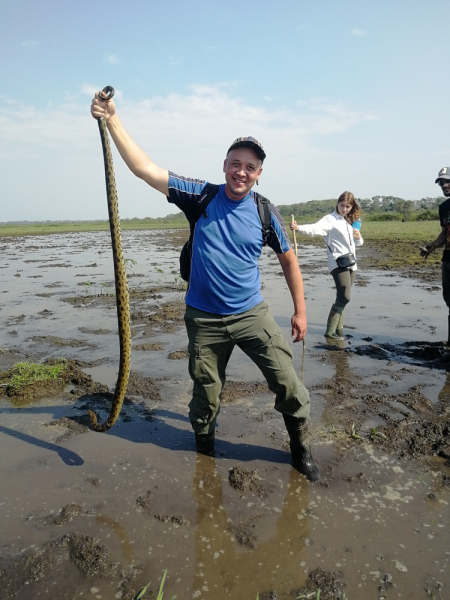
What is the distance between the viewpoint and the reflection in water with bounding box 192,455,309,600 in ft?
7.77

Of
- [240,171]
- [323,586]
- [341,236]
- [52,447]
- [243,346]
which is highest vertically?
[240,171]

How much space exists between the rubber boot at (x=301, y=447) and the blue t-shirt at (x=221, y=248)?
0.98m

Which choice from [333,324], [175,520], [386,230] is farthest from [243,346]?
[386,230]

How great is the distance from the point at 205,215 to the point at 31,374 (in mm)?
3220

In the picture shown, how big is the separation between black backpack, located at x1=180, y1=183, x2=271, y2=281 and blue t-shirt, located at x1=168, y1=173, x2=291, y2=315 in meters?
0.03

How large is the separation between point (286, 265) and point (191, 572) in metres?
2.24

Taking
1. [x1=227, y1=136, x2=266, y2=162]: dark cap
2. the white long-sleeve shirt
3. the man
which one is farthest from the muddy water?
[x1=227, y1=136, x2=266, y2=162]: dark cap

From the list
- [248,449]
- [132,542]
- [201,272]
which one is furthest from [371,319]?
[132,542]

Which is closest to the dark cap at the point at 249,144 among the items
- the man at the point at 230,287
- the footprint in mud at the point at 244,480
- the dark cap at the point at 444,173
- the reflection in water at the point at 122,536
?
the man at the point at 230,287

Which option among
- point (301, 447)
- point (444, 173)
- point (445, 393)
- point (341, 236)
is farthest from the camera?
point (341, 236)

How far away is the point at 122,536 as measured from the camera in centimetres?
272

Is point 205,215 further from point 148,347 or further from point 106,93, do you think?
point 148,347

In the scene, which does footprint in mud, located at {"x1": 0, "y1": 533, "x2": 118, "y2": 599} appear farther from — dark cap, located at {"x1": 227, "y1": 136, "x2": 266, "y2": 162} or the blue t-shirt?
dark cap, located at {"x1": 227, "y1": 136, "x2": 266, "y2": 162}

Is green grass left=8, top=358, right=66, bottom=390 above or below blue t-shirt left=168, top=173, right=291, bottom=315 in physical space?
below
